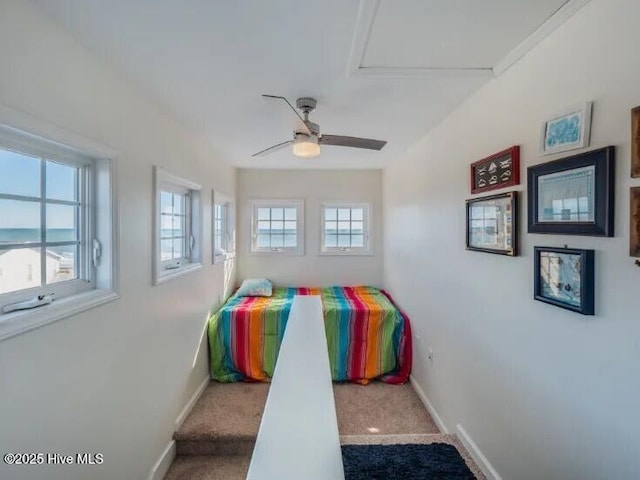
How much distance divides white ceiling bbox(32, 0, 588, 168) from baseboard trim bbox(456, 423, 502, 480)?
2102 millimetres

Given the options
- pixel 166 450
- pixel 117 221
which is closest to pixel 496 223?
pixel 117 221

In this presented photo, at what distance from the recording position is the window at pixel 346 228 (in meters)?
4.51

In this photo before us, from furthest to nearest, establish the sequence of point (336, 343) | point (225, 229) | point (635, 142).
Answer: point (225, 229)
point (336, 343)
point (635, 142)

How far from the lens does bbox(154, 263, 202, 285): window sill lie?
2.06 meters

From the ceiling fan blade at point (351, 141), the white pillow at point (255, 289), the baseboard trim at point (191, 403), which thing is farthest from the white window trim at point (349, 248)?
the ceiling fan blade at point (351, 141)

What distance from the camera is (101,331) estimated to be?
1491 millimetres

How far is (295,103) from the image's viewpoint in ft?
6.66

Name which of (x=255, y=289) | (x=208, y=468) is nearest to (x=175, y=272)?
(x=208, y=468)

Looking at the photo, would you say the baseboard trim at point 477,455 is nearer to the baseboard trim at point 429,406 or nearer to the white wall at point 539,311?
the white wall at point 539,311

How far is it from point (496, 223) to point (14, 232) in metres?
2.14

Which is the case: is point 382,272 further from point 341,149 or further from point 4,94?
point 4,94

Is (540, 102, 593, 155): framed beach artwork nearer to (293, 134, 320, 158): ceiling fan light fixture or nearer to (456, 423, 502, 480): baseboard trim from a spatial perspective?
(293, 134, 320, 158): ceiling fan light fixture

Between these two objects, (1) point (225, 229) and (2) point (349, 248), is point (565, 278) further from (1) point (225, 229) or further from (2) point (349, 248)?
(1) point (225, 229)

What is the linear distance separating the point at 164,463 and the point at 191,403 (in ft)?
1.78
